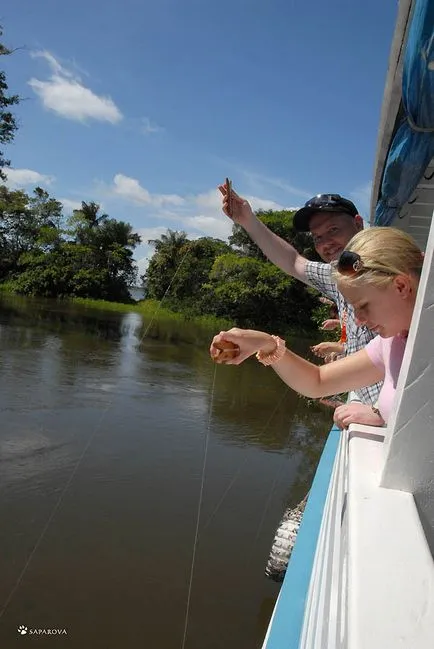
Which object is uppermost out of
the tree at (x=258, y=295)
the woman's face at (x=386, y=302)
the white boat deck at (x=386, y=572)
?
the tree at (x=258, y=295)

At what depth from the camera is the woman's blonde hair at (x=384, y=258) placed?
126 cm

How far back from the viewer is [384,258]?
126 cm

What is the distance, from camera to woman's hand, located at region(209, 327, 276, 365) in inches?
61.3

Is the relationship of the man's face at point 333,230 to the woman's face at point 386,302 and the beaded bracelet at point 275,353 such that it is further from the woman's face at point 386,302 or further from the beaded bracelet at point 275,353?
the woman's face at point 386,302

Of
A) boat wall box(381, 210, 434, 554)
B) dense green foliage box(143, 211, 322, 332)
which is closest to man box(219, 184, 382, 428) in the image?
boat wall box(381, 210, 434, 554)

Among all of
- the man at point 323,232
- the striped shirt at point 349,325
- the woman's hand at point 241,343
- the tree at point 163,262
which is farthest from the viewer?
the tree at point 163,262

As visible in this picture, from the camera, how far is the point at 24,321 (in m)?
20.5

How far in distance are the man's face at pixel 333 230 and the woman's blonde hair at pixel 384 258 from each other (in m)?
1.27

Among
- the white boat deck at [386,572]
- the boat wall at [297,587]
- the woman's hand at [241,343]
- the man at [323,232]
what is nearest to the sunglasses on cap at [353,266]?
the woman's hand at [241,343]

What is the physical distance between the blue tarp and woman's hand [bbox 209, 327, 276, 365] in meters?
0.81

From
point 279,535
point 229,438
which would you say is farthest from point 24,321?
point 279,535

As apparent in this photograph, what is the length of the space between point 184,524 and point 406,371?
4724 mm

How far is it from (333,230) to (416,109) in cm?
113

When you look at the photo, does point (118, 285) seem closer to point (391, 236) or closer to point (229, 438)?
point (229, 438)
